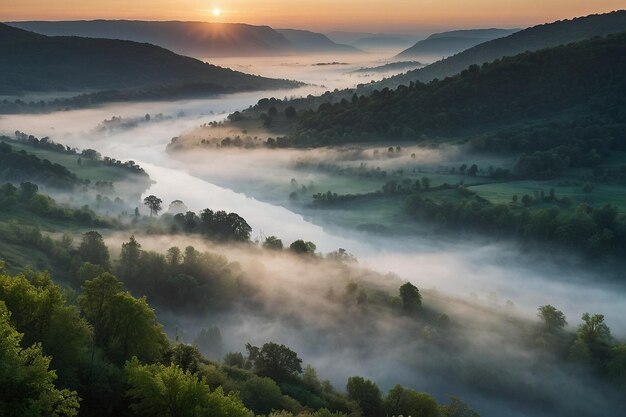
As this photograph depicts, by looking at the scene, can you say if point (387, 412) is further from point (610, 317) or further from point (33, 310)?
point (610, 317)

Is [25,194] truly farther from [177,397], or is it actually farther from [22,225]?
[177,397]

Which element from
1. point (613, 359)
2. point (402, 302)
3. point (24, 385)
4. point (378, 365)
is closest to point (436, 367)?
point (378, 365)

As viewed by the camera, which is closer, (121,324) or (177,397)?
(177,397)

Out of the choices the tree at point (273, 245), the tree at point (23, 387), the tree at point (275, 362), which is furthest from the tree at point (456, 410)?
the tree at point (273, 245)

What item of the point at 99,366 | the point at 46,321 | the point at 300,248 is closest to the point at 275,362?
the point at 99,366

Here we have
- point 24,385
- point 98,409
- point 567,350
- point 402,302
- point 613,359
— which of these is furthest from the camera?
point 402,302

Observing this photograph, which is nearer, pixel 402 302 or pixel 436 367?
pixel 436 367

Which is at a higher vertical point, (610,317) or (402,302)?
(402,302)
